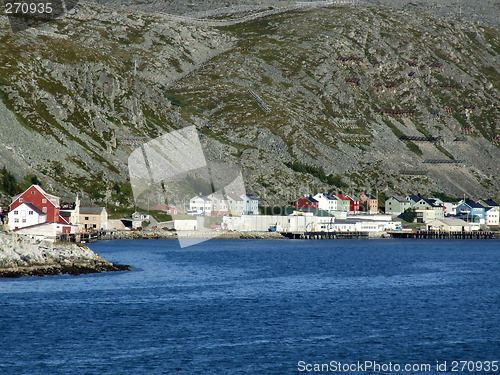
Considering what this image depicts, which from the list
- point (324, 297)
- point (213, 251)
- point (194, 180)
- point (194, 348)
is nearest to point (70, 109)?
point (194, 180)

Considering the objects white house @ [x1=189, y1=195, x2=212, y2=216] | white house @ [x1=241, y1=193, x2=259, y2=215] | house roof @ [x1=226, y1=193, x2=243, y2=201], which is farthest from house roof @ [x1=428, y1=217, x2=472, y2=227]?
white house @ [x1=189, y1=195, x2=212, y2=216]

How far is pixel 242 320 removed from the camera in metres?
51.7

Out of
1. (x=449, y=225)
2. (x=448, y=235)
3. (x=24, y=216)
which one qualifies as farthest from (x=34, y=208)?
(x=449, y=225)

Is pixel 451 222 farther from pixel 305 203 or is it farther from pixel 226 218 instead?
pixel 226 218

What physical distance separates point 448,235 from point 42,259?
143 m

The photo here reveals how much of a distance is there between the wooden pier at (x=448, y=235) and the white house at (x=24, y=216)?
103999 millimetres

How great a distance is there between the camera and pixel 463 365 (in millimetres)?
39281

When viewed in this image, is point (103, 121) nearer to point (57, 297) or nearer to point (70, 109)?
point (70, 109)

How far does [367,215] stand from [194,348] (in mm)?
157393

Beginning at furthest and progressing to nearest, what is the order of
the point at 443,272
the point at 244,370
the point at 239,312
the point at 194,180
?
the point at 194,180, the point at 443,272, the point at 239,312, the point at 244,370

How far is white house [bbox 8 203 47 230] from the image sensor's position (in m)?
114

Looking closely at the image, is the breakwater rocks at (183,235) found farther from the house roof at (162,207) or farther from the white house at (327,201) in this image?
the white house at (327,201)

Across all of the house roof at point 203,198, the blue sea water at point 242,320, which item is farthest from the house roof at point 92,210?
the blue sea water at point 242,320

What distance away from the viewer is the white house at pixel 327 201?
7562 inches
